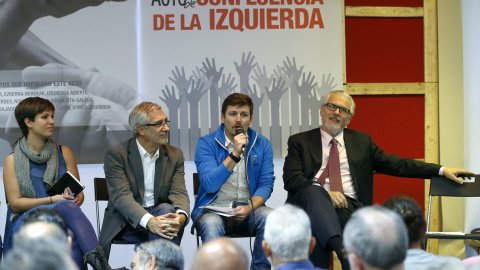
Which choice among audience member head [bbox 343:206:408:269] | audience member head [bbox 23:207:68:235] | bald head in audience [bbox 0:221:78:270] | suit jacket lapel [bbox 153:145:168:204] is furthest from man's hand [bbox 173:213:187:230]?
bald head in audience [bbox 0:221:78:270]

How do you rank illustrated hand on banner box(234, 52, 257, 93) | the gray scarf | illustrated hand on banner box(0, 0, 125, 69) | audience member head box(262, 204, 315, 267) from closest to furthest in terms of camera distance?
audience member head box(262, 204, 315, 267)
the gray scarf
illustrated hand on banner box(0, 0, 125, 69)
illustrated hand on banner box(234, 52, 257, 93)

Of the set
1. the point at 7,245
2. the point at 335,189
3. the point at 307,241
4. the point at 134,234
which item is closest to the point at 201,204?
the point at 134,234

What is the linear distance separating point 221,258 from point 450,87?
3.90 m

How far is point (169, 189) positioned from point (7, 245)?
1.06m

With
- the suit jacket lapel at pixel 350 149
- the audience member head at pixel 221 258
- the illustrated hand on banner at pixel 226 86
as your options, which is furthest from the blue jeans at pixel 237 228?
the audience member head at pixel 221 258

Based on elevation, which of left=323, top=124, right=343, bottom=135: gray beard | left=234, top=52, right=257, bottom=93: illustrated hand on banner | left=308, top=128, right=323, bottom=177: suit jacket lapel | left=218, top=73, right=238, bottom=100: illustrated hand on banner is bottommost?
left=308, top=128, right=323, bottom=177: suit jacket lapel

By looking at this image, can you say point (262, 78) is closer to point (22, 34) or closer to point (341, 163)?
point (341, 163)

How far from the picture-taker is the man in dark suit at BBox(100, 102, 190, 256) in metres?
3.74

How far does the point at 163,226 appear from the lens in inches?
142

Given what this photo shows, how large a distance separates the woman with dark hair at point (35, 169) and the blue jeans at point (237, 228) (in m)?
0.70

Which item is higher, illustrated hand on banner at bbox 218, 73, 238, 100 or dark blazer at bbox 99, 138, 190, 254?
illustrated hand on banner at bbox 218, 73, 238, 100

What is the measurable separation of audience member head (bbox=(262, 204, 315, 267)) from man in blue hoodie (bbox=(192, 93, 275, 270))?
1.61 m

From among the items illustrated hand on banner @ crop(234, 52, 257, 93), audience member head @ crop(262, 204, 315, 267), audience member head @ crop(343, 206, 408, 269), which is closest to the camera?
audience member head @ crop(343, 206, 408, 269)

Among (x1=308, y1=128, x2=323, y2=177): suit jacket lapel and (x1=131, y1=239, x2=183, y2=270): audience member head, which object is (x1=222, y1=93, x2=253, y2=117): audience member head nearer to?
(x1=308, y1=128, x2=323, y2=177): suit jacket lapel
